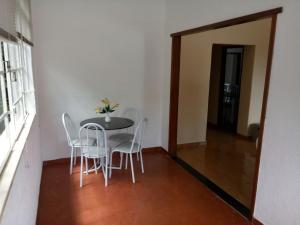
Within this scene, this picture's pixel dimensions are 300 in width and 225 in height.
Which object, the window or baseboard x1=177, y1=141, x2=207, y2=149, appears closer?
the window

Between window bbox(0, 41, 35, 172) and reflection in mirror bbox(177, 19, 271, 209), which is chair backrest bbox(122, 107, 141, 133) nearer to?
reflection in mirror bbox(177, 19, 271, 209)

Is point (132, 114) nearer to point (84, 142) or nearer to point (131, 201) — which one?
point (84, 142)

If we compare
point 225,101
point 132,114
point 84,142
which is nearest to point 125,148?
point 84,142

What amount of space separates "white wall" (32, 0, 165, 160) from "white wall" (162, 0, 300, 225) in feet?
5.71

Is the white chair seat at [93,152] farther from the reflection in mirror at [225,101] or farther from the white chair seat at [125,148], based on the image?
the reflection in mirror at [225,101]

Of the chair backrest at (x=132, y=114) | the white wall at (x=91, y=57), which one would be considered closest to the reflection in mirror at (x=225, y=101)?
the white wall at (x=91, y=57)

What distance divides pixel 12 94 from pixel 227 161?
10.3 ft

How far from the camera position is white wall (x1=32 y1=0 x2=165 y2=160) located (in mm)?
3439

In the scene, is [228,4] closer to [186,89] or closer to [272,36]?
[272,36]

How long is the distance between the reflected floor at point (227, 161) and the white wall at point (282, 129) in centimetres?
54

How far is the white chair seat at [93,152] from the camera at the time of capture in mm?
3027

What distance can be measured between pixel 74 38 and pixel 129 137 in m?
1.65

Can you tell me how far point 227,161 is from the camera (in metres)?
3.90

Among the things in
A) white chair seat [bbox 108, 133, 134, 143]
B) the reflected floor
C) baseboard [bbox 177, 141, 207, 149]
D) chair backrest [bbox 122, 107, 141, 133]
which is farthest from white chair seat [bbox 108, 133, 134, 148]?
baseboard [bbox 177, 141, 207, 149]
